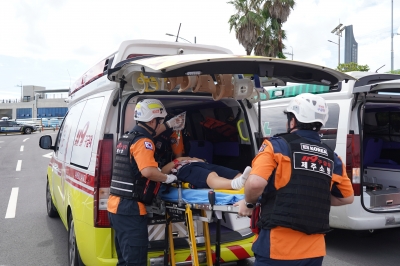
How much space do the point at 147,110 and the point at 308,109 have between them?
1.45m

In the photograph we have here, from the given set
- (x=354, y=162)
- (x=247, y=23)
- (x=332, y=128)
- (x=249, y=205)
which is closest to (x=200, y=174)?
(x=249, y=205)

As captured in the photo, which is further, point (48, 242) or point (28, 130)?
point (28, 130)

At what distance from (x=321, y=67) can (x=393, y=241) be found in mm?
3902

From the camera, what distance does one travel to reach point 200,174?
383 centimetres

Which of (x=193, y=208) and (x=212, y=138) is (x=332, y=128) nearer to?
(x=212, y=138)

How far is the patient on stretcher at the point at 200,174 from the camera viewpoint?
3.65m

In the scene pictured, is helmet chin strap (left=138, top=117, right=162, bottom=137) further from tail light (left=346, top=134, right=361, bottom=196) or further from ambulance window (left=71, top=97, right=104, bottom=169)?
tail light (left=346, top=134, right=361, bottom=196)

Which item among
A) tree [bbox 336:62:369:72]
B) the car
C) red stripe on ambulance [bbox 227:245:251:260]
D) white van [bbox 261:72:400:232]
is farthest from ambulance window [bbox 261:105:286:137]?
the car

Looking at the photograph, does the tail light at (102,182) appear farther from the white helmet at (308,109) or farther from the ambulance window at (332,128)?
the ambulance window at (332,128)

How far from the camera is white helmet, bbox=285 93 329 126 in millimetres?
2758

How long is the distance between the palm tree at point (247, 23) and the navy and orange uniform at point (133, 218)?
19278 millimetres

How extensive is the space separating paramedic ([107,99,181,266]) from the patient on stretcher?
379mm

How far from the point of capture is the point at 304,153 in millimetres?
2668

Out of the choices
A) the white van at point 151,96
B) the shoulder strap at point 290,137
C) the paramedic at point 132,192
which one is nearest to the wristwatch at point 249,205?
the shoulder strap at point 290,137
